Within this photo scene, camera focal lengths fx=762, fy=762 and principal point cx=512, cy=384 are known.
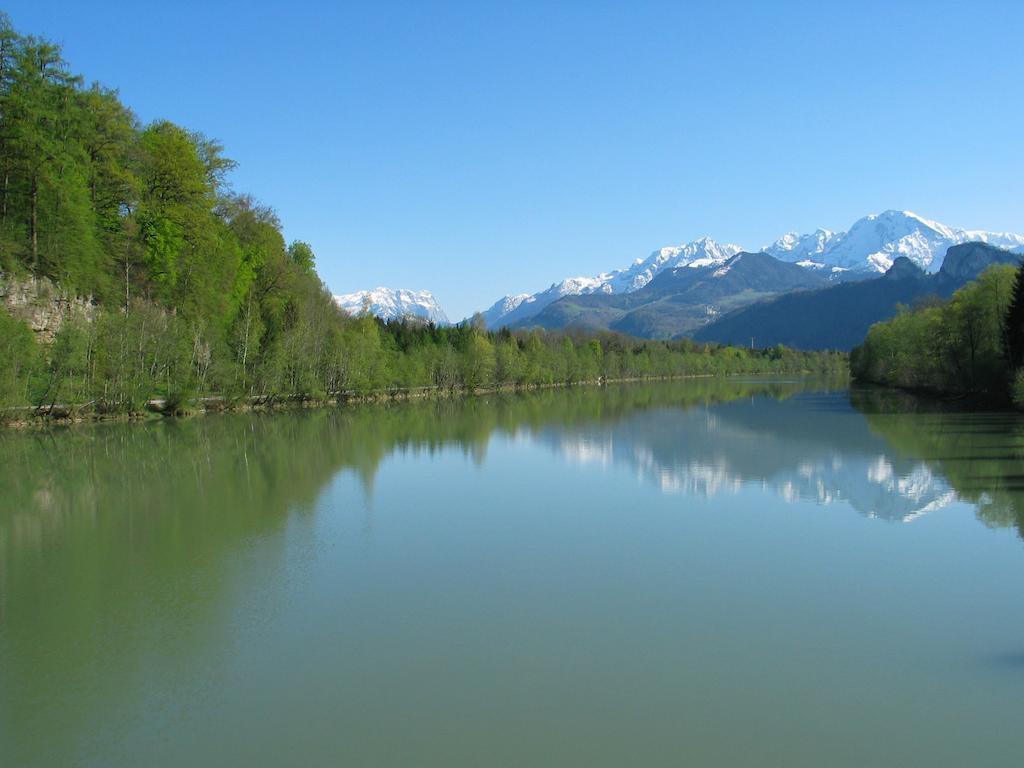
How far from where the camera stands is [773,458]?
2953 centimetres

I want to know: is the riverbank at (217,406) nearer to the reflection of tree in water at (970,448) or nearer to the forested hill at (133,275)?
the forested hill at (133,275)

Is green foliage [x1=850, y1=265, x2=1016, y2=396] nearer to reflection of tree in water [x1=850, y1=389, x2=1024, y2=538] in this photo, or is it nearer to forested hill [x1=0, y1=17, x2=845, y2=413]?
reflection of tree in water [x1=850, y1=389, x2=1024, y2=538]

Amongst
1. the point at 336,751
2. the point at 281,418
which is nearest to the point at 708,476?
the point at 336,751

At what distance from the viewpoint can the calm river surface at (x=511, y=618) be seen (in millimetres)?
7793

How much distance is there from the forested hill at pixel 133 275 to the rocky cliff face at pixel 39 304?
8cm

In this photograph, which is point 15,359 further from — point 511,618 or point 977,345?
point 977,345

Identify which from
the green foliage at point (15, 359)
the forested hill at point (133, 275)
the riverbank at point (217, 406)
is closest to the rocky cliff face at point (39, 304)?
the forested hill at point (133, 275)

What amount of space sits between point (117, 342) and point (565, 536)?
3472cm

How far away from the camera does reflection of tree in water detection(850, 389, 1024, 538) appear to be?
2008cm

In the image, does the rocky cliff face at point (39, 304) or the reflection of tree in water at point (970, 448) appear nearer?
the reflection of tree in water at point (970, 448)

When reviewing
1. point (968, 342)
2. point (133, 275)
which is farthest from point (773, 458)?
point (133, 275)

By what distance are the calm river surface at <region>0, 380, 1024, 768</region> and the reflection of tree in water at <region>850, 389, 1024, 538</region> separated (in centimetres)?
25

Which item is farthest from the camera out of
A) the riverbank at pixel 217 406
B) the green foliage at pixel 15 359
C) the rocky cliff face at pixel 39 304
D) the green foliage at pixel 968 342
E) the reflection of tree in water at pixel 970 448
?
the green foliage at pixel 968 342

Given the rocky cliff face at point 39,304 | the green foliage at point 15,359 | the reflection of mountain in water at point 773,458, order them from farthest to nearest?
the rocky cliff face at point 39,304 < the green foliage at point 15,359 < the reflection of mountain in water at point 773,458
